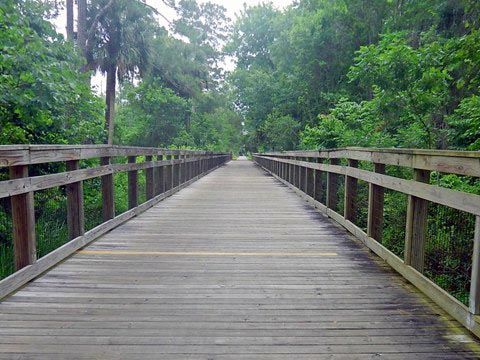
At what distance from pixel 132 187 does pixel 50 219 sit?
125 cm

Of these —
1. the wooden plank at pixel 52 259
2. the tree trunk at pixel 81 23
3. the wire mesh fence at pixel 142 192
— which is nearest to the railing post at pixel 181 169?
the wire mesh fence at pixel 142 192

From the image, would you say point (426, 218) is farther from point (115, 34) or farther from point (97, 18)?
point (115, 34)

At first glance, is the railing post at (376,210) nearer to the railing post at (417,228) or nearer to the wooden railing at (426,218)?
the wooden railing at (426,218)

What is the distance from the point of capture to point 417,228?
10.4 feet

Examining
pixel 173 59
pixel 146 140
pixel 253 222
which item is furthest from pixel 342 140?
pixel 146 140

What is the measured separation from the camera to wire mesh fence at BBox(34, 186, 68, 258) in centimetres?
515

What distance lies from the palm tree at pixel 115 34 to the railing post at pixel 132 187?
12.1 metres

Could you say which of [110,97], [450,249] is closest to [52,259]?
[450,249]

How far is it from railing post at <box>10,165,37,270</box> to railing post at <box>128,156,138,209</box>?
10.00ft

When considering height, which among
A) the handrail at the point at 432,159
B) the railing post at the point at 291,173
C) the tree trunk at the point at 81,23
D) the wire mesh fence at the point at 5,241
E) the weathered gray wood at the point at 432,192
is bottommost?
the wire mesh fence at the point at 5,241

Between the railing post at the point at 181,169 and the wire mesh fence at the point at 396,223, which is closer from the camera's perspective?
the wire mesh fence at the point at 396,223

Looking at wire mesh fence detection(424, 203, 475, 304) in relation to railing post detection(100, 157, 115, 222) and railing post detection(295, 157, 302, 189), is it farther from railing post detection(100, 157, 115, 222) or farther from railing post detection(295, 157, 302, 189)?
railing post detection(295, 157, 302, 189)

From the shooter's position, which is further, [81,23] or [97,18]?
[97,18]

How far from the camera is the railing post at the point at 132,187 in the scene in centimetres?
620
